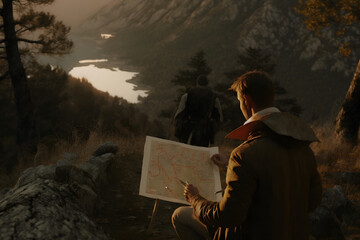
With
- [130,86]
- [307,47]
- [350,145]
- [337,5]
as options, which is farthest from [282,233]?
[307,47]

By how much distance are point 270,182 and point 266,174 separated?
0.05 meters

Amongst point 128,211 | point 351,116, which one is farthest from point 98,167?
point 351,116

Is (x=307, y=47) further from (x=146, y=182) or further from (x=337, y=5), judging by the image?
(x=146, y=182)

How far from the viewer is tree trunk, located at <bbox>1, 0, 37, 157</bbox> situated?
1002 cm

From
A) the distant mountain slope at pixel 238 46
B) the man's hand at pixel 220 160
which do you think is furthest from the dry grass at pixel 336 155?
the distant mountain slope at pixel 238 46

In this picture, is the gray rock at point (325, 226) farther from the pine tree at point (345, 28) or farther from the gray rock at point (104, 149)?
the pine tree at point (345, 28)

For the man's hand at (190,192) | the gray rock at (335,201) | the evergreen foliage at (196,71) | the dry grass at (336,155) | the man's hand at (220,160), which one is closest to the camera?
the man's hand at (190,192)

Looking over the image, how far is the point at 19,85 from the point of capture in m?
10.2

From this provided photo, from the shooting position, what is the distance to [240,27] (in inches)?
3351

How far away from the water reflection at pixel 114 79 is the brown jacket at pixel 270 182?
49812mm

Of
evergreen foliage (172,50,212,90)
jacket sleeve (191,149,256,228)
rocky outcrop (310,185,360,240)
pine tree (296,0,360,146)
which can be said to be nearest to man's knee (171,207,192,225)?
jacket sleeve (191,149,256,228)

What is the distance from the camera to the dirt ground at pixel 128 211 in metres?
4.29

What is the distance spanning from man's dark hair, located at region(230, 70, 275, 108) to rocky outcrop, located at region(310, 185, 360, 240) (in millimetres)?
2932

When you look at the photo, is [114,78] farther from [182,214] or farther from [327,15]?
[182,214]
